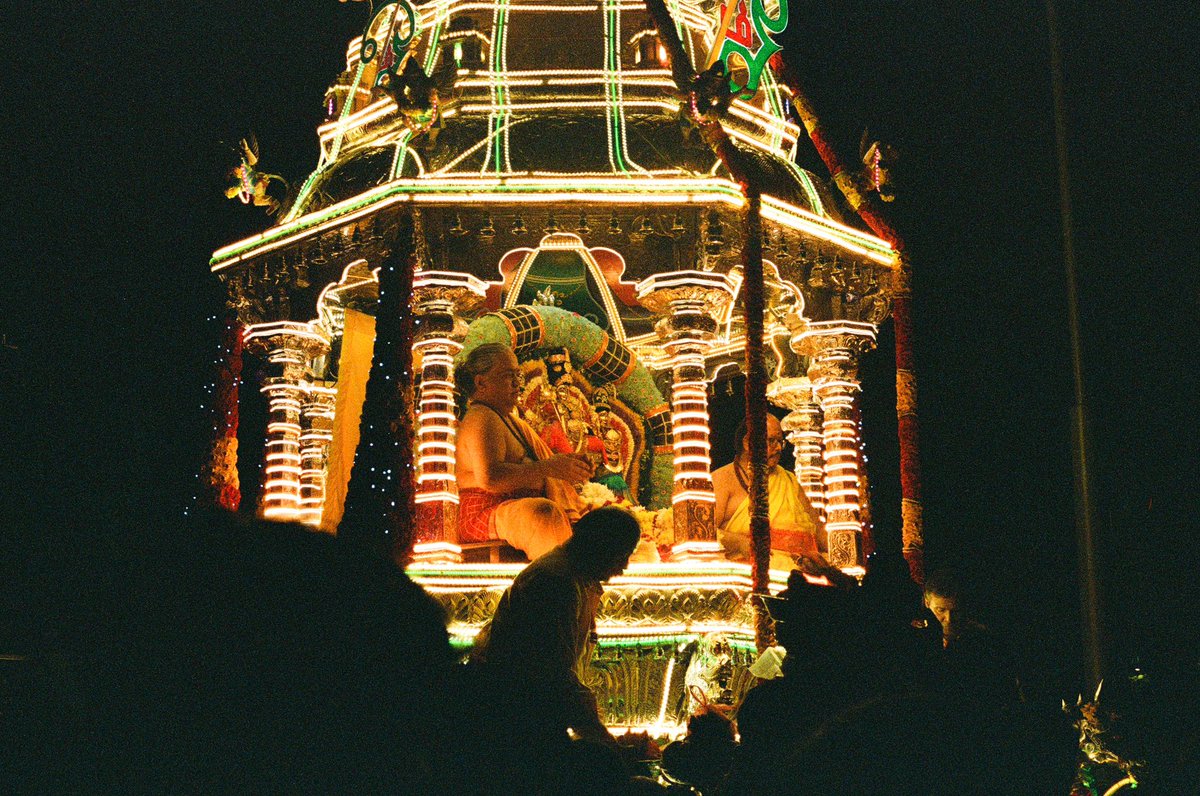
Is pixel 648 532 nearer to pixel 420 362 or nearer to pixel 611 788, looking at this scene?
pixel 420 362

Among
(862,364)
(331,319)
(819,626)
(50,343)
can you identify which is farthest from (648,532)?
(819,626)

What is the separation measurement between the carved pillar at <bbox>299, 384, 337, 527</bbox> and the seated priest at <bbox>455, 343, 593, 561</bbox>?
291 cm

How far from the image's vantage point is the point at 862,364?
1848 cm

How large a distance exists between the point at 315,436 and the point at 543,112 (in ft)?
16.7

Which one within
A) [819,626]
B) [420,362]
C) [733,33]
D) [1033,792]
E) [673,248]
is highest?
[733,33]

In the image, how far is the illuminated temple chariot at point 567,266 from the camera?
11677mm

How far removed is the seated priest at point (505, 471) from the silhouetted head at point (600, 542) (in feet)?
12.1

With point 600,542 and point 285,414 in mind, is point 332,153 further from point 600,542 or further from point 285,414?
point 600,542

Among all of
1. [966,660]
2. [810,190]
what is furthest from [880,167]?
[966,660]

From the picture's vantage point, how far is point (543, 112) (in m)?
13.1


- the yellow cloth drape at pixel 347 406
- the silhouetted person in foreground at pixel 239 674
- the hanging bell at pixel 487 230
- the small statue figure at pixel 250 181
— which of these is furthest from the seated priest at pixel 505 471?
the silhouetted person in foreground at pixel 239 674

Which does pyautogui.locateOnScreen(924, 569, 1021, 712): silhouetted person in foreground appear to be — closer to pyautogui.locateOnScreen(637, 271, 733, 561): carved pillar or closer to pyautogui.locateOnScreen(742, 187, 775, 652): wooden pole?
pyautogui.locateOnScreen(742, 187, 775, 652): wooden pole

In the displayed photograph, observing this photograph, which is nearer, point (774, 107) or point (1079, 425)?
point (1079, 425)

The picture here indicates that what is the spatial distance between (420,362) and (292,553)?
11042 millimetres
